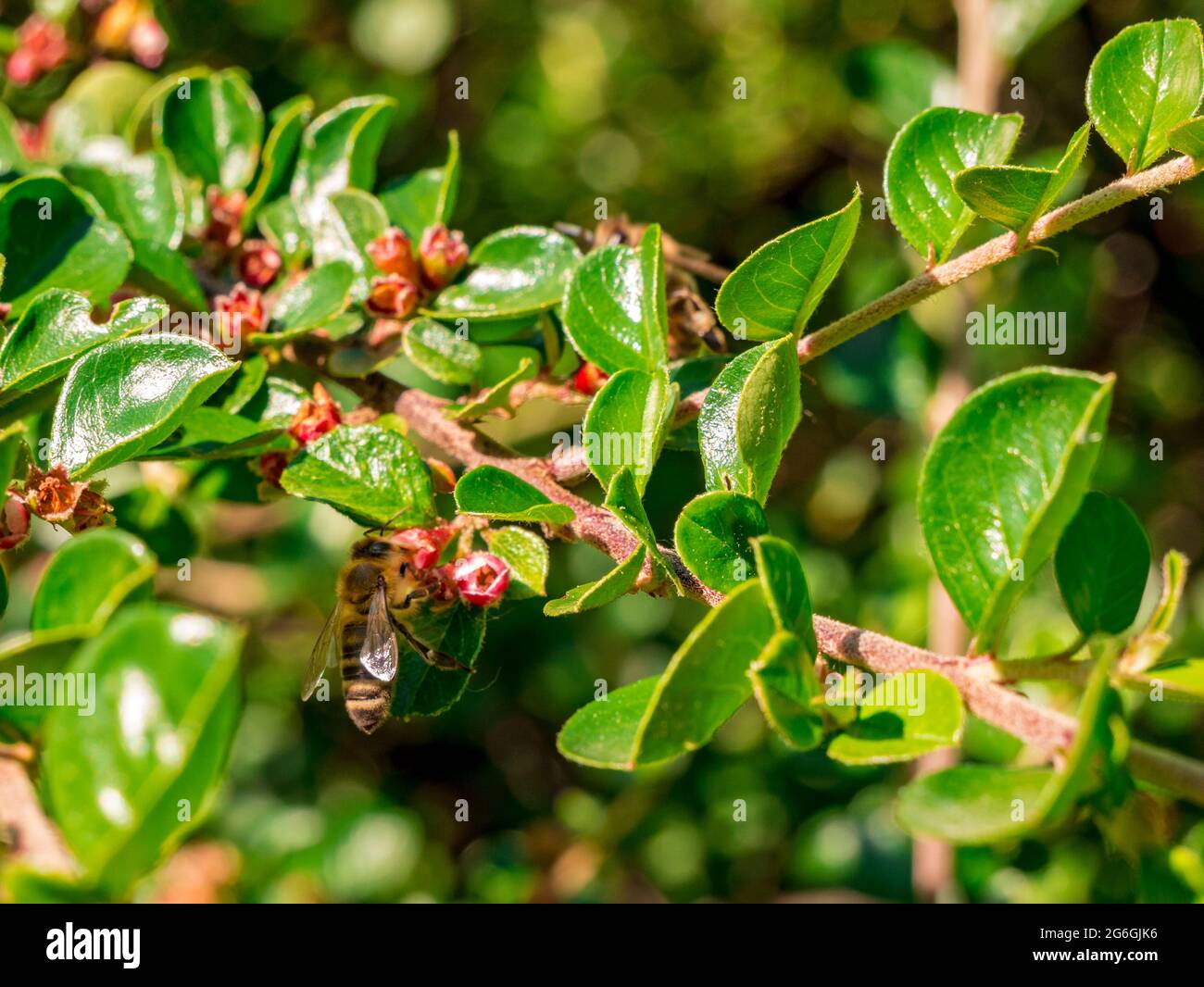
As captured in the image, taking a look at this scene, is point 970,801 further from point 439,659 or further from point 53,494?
point 53,494

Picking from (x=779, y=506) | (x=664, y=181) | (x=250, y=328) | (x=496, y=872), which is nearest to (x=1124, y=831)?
(x=250, y=328)

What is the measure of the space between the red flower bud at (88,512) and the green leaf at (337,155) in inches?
21.4

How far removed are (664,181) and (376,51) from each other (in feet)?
2.60

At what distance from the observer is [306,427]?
1.12 m

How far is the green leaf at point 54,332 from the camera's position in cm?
93

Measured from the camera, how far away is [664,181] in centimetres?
296

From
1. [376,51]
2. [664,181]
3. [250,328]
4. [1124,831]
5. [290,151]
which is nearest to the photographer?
[1124,831]

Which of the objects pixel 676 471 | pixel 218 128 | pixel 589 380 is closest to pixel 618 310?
pixel 589 380

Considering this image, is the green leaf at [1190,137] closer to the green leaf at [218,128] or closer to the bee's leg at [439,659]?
the bee's leg at [439,659]

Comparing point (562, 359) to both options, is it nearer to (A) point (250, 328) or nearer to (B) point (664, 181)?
(A) point (250, 328)

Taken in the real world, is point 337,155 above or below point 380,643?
above

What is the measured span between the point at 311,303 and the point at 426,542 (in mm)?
293

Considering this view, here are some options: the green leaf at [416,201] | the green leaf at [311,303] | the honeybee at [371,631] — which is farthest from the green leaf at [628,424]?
the green leaf at [416,201]

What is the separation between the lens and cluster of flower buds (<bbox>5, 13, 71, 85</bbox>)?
180 centimetres
